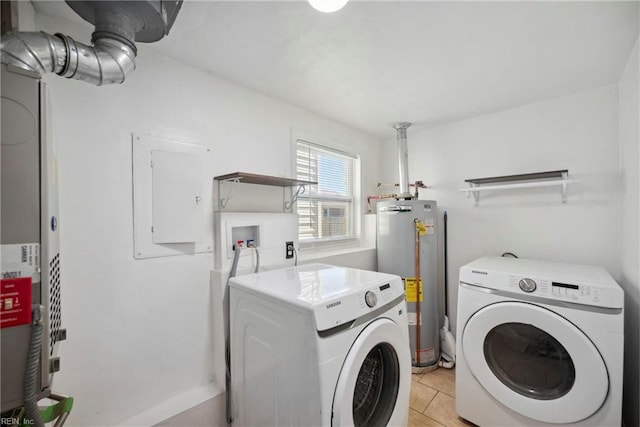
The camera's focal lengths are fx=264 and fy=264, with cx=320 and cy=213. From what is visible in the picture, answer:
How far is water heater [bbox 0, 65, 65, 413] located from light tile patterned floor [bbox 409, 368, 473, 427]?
6.49 ft

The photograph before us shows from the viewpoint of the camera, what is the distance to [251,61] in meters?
1.58

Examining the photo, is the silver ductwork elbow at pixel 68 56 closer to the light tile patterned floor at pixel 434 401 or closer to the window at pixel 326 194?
the window at pixel 326 194

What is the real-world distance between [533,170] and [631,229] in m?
0.81

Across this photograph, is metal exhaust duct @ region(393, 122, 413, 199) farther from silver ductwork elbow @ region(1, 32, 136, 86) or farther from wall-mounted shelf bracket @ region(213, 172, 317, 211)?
silver ductwork elbow @ region(1, 32, 136, 86)

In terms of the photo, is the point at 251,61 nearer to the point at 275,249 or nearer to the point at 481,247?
the point at 275,249

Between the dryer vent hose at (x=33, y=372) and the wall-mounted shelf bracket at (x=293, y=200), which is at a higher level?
the wall-mounted shelf bracket at (x=293, y=200)

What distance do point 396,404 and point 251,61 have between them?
2.06 metres

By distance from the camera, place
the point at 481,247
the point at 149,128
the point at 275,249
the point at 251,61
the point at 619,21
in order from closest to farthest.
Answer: the point at 619,21, the point at 149,128, the point at 251,61, the point at 275,249, the point at 481,247

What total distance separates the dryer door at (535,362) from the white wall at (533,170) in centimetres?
97

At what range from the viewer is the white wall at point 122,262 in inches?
47.8

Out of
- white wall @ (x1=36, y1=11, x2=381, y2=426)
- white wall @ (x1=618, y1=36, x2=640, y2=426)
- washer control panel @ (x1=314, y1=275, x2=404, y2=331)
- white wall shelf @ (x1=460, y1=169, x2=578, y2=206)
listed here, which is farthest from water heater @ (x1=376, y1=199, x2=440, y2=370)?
white wall @ (x1=36, y1=11, x2=381, y2=426)

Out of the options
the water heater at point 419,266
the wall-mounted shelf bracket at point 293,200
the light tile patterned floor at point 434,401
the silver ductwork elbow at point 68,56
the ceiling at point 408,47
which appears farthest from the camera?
the water heater at point 419,266

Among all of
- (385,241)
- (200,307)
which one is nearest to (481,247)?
(385,241)

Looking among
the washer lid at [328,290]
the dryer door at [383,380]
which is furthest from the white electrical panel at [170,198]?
the dryer door at [383,380]
